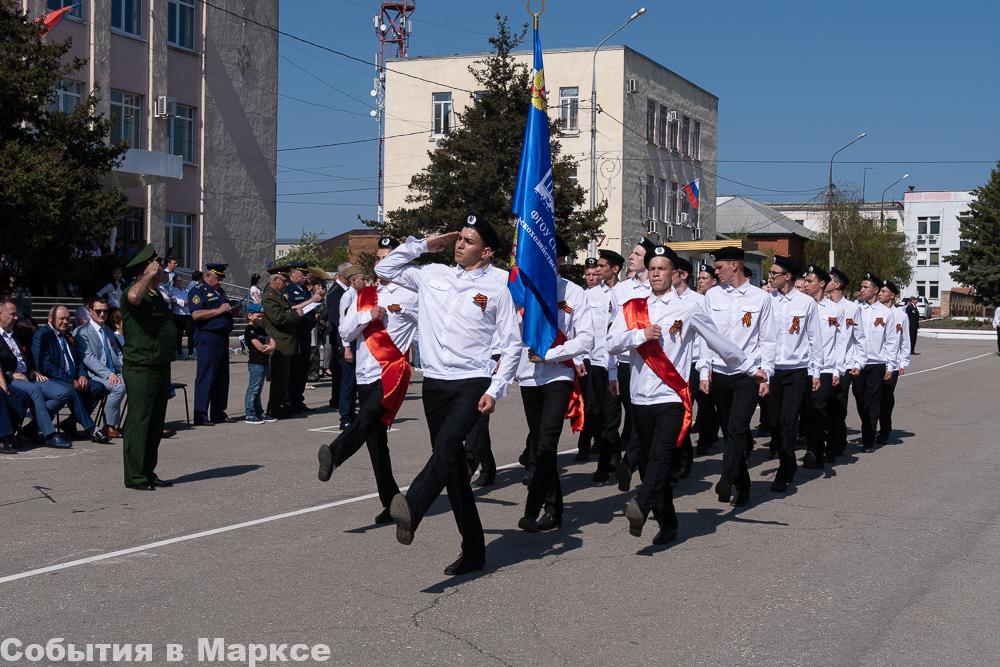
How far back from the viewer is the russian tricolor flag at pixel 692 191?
184ft

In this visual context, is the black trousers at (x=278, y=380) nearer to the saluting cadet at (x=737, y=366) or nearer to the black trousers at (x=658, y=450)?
the saluting cadet at (x=737, y=366)

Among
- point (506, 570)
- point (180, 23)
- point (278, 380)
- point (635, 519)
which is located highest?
point (180, 23)

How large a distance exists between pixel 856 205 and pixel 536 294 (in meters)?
71.3

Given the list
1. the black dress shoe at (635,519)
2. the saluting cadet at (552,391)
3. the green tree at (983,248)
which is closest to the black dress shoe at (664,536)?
the black dress shoe at (635,519)

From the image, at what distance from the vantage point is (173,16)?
115 feet

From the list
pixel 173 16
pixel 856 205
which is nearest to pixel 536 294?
pixel 173 16

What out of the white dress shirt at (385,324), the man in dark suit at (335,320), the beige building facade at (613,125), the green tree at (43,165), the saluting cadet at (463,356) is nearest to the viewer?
the saluting cadet at (463,356)

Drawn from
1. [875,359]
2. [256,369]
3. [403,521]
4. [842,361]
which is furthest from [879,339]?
[403,521]

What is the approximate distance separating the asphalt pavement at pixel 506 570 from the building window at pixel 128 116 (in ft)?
75.6

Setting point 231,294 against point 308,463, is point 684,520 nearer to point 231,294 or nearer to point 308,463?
point 308,463

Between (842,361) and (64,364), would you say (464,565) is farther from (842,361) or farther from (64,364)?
(64,364)

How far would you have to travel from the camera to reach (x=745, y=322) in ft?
33.0

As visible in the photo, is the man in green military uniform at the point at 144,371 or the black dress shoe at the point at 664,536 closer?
the black dress shoe at the point at 664,536

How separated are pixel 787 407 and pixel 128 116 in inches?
1077
